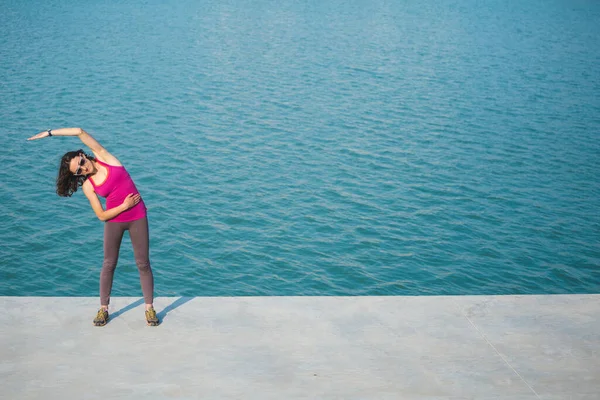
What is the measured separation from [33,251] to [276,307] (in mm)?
6470

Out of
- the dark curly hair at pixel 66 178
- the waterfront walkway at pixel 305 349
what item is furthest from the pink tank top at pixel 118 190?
the waterfront walkway at pixel 305 349

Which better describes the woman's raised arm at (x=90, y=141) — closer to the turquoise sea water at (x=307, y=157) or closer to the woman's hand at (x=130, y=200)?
the woman's hand at (x=130, y=200)

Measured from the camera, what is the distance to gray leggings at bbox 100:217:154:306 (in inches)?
254

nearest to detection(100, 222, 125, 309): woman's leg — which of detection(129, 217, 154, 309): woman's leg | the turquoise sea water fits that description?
detection(129, 217, 154, 309): woman's leg

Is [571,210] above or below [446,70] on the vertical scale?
below

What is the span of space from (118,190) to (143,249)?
62cm

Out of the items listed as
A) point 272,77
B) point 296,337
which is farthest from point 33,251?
point 272,77

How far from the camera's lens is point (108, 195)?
249 inches

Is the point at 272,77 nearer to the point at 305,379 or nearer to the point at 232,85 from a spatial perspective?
the point at 232,85

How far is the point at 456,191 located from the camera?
15406 mm

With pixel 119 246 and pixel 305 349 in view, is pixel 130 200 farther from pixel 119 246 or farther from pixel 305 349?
pixel 305 349

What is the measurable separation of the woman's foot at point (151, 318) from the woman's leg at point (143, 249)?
41 mm

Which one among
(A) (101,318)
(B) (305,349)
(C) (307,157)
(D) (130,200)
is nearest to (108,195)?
(D) (130,200)

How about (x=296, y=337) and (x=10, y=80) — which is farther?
(x=10, y=80)
